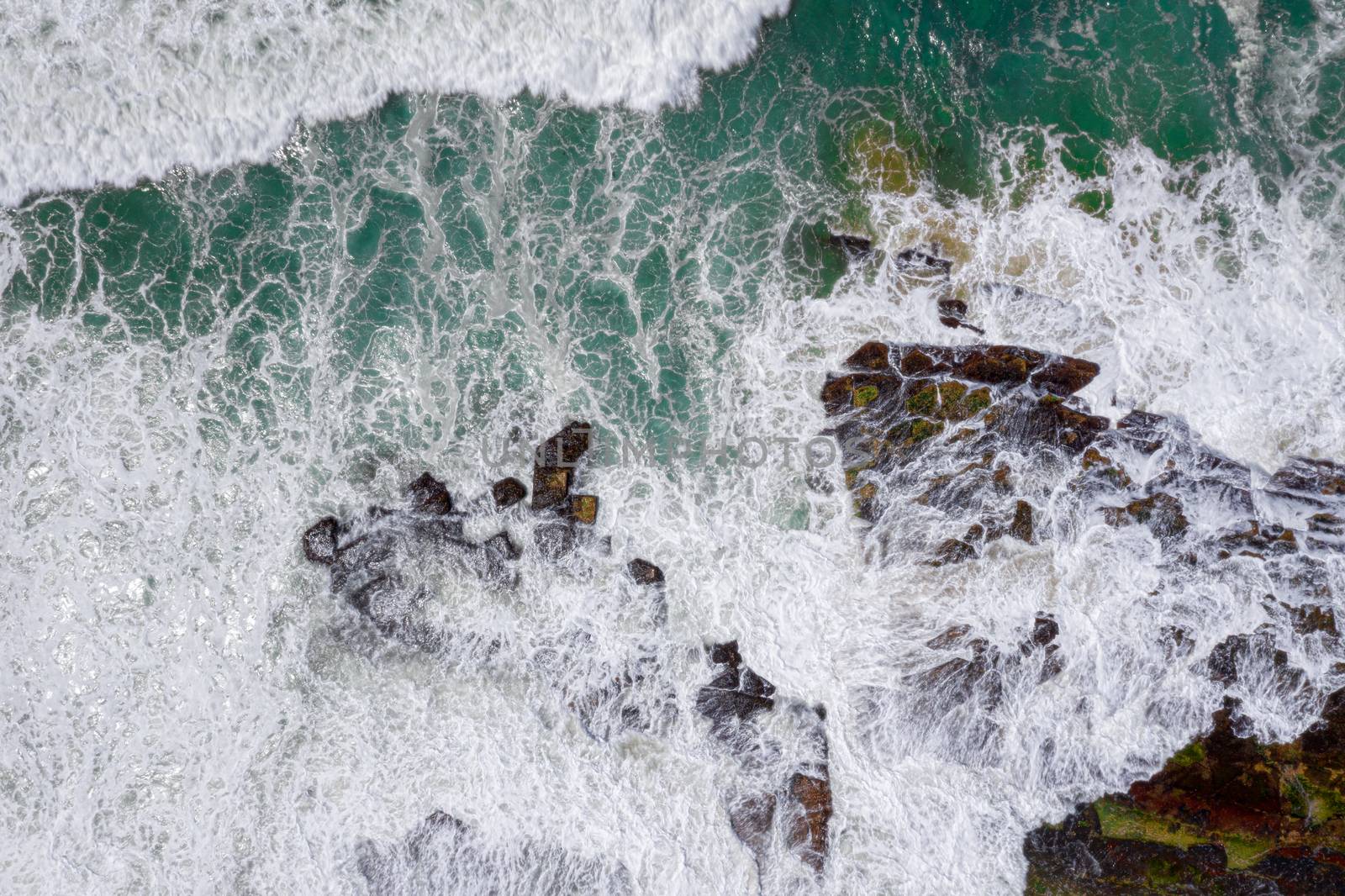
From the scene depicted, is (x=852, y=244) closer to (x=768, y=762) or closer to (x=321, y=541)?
(x=768, y=762)

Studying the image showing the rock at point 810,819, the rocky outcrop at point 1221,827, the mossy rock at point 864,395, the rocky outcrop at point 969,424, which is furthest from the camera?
the mossy rock at point 864,395

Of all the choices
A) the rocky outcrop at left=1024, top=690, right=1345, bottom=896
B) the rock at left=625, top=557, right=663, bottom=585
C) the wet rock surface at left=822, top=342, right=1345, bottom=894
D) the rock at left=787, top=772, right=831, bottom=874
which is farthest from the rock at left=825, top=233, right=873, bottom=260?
the rocky outcrop at left=1024, top=690, right=1345, bottom=896

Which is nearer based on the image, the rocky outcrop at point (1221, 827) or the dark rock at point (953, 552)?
the rocky outcrop at point (1221, 827)

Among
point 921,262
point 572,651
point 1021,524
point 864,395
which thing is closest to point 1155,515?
point 1021,524

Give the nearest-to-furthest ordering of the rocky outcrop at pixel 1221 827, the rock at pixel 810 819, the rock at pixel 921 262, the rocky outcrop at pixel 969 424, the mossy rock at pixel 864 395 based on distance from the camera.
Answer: the rocky outcrop at pixel 1221 827 < the rock at pixel 810 819 < the rocky outcrop at pixel 969 424 < the mossy rock at pixel 864 395 < the rock at pixel 921 262

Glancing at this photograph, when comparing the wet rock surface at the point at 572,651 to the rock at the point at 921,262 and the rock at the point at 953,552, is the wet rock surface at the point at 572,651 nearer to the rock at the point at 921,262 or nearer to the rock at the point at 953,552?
the rock at the point at 953,552

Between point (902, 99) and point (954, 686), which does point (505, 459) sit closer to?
point (954, 686)

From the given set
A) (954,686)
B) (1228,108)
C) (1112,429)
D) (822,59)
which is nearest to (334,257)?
(822,59)

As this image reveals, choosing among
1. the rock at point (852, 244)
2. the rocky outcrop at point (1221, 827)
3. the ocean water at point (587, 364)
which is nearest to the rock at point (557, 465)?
the ocean water at point (587, 364)
